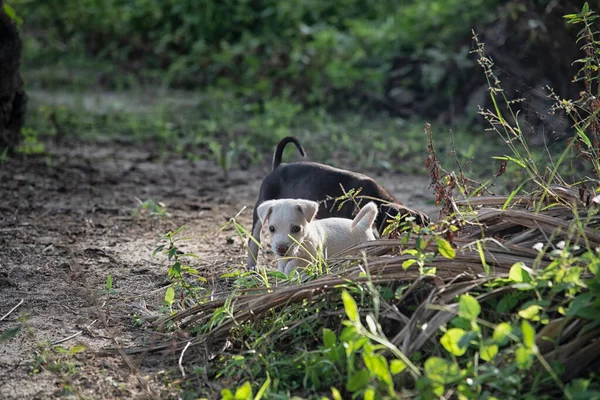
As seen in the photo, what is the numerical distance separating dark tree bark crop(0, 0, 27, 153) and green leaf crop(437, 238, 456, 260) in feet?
18.2

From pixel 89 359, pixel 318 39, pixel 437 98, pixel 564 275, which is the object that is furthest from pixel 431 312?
pixel 318 39

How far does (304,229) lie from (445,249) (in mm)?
1461

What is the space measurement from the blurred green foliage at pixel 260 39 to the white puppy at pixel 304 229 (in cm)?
590

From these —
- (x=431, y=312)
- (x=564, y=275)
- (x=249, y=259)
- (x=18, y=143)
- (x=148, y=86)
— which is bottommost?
(x=148, y=86)

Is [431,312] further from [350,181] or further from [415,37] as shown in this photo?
[415,37]

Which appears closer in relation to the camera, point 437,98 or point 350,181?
point 350,181

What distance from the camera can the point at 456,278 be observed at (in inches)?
128

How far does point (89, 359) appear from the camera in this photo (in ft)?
11.7

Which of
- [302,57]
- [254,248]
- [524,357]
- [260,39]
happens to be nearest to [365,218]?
[254,248]

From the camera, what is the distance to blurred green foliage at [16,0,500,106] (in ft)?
36.3

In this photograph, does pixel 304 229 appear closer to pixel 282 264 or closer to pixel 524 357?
pixel 282 264

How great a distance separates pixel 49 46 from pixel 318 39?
207 inches

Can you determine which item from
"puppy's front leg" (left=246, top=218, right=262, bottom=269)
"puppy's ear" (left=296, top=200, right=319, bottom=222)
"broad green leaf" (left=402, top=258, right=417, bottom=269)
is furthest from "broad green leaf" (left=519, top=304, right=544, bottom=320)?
"puppy's front leg" (left=246, top=218, right=262, bottom=269)

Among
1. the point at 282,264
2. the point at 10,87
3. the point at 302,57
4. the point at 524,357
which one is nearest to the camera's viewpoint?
the point at 524,357
